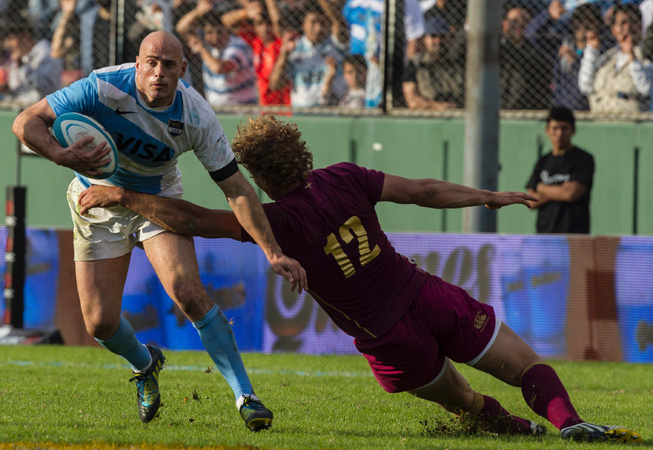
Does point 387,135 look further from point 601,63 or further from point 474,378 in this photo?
point 474,378

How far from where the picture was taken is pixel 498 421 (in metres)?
4.88

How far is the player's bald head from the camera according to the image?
15.7 ft

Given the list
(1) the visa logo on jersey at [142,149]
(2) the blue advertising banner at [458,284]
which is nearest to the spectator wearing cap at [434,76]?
(2) the blue advertising banner at [458,284]

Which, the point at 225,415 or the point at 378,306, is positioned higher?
the point at 378,306

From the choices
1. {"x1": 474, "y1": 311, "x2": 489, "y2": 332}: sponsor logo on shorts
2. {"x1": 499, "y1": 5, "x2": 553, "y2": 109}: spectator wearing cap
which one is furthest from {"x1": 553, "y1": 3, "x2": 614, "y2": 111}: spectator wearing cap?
{"x1": 474, "y1": 311, "x2": 489, "y2": 332}: sponsor logo on shorts

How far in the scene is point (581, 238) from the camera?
9008mm

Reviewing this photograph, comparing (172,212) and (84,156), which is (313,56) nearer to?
(172,212)

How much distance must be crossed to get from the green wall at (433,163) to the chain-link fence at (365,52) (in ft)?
0.86

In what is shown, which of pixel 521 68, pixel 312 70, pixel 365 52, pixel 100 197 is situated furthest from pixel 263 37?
pixel 100 197

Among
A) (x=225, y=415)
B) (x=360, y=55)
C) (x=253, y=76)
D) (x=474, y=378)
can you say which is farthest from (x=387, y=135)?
(x=225, y=415)

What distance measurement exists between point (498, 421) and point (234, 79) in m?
7.18

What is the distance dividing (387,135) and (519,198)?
21.6 feet

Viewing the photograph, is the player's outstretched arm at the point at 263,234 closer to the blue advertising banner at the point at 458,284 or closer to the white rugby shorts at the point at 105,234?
the white rugby shorts at the point at 105,234

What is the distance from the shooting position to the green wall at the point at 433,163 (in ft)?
35.3
